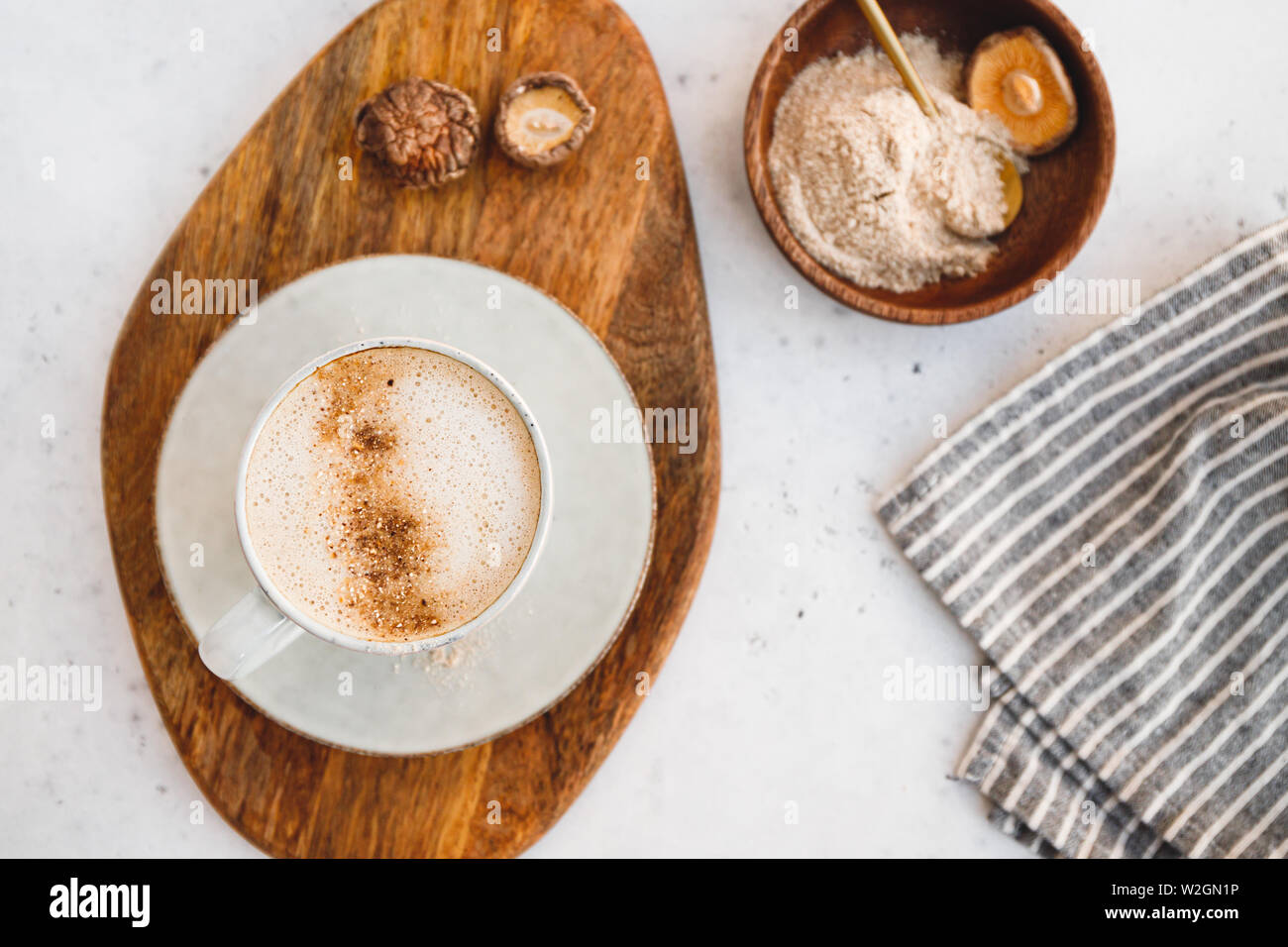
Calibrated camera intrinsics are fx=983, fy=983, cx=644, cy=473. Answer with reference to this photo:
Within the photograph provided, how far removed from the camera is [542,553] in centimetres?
94

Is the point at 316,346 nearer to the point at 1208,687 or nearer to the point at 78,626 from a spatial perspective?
the point at 78,626

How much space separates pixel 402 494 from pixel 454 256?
0.95 ft

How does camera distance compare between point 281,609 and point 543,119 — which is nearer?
point 281,609

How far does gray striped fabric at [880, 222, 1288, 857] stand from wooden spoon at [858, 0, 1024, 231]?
0.59 feet

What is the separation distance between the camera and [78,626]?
110 centimetres

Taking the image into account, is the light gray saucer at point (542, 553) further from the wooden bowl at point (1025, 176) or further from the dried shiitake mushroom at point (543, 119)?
the wooden bowl at point (1025, 176)

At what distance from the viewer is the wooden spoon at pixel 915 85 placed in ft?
3.32

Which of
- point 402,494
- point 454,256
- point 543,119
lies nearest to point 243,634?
point 402,494

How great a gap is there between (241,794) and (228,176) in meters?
0.62

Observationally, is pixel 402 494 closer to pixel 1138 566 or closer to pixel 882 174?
pixel 882 174

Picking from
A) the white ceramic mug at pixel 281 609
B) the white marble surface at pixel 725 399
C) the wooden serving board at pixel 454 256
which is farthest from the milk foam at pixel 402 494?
the white marble surface at pixel 725 399

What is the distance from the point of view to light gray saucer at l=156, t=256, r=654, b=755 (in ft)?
2.98

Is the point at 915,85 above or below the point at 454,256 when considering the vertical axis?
above

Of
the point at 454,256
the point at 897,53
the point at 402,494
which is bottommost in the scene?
the point at 402,494
